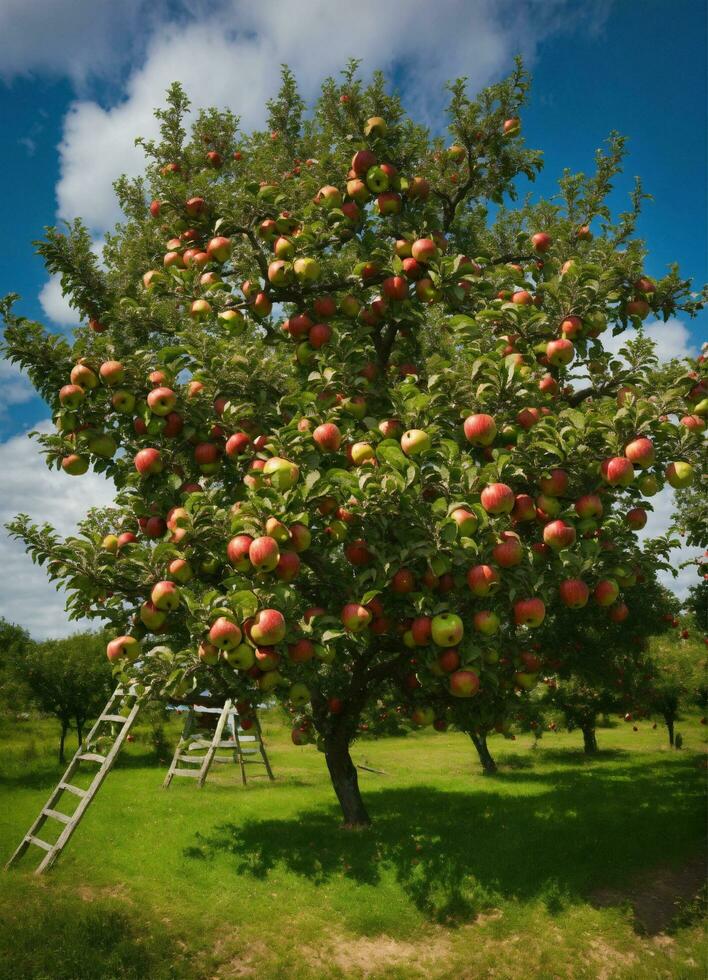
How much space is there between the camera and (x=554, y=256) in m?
11.1

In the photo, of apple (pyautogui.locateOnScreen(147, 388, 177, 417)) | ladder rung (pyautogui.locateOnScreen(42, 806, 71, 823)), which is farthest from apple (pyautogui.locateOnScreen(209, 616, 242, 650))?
ladder rung (pyautogui.locateOnScreen(42, 806, 71, 823))

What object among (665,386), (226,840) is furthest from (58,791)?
(665,386)

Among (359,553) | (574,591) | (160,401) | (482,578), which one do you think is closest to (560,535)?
(574,591)

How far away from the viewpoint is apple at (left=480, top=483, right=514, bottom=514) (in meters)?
6.61

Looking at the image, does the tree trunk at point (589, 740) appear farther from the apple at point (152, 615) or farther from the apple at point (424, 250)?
the apple at point (152, 615)

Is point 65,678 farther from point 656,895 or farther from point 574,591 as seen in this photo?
point 574,591

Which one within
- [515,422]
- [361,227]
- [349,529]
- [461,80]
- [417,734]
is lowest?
[417,734]

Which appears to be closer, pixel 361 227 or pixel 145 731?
pixel 361 227

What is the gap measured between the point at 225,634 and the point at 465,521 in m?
2.62

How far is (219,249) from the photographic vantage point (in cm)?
953

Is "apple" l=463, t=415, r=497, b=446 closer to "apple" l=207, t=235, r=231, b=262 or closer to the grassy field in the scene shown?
"apple" l=207, t=235, r=231, b=262

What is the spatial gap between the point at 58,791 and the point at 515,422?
10.8m

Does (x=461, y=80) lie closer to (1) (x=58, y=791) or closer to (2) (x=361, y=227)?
(2) (x=361, y=227)

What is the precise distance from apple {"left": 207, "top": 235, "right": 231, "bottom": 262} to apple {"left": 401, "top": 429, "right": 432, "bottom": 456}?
455cm
